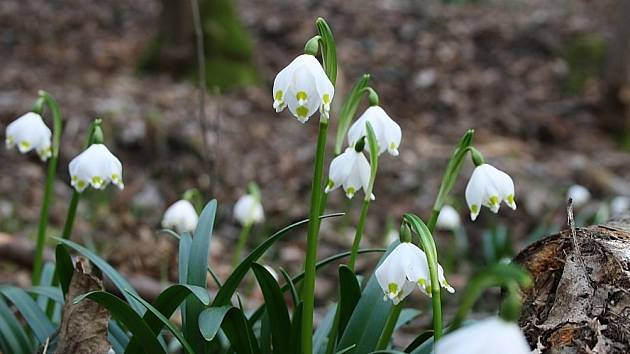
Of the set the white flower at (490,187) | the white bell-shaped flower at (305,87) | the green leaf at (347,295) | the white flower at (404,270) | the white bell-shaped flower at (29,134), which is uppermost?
the white bell-shaped flower at (305,87)

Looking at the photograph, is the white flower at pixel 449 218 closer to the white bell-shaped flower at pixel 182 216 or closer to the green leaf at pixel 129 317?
the white bell-shaped flower at pixel 182 216

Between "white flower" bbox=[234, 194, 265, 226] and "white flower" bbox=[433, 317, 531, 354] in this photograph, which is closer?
"white flower" bbox=[433, 317, 531, 354]

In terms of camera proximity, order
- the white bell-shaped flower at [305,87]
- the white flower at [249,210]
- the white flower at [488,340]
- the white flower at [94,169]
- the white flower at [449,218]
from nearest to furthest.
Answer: the white flower at [488,340], the white bell-shaped flower at [305,87], the white flower at [94,169], the white flower at [249,210], the white flower at [449,218]

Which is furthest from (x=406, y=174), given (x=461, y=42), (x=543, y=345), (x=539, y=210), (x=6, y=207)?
(x=543, y=345)

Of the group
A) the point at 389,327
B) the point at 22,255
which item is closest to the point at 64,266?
the point at 389,327

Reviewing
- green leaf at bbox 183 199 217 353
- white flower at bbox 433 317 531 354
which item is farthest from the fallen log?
white flower at bbox 433 317 531 354

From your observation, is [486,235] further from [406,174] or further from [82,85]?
[82,85]

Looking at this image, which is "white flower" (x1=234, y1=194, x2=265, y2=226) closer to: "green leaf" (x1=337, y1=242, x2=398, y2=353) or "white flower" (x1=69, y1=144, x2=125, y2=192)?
"white flower" (x1=69, y1=144, x2=125, y2=192)

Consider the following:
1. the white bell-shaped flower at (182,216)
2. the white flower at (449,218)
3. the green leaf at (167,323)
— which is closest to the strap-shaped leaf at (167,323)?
the green leaf at (167,323)
